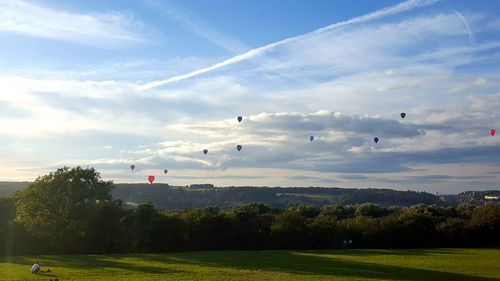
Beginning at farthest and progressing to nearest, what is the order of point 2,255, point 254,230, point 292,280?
point 254,230 → point 2,255 → point 292,280

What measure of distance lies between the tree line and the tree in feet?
0.30

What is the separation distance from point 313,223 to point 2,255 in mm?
30626

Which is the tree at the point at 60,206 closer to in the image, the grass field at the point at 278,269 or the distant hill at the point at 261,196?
A: the grass field at the point at 278,269

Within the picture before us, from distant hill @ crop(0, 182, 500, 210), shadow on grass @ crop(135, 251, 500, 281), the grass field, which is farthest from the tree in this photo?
distant hill @ crop(0, 182, 500, 210)

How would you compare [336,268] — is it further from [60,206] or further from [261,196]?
[261,196]

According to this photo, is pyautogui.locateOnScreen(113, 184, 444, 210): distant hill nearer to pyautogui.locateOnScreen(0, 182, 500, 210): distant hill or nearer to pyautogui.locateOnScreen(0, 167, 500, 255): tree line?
pyautogui.locateOnScreen(0, 182, 500, 210): distant hill

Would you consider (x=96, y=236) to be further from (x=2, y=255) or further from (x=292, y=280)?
(x=292, y=280)

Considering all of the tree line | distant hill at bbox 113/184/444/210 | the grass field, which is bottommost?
the grass field

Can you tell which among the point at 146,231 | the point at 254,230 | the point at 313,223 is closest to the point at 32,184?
the point at 146,231

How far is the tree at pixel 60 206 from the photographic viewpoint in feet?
173

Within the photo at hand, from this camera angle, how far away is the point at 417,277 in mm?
29406

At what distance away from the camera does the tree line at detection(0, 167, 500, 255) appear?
53.1 metres

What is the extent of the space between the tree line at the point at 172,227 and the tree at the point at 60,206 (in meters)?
0.09

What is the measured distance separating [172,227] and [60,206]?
36.4 feet
